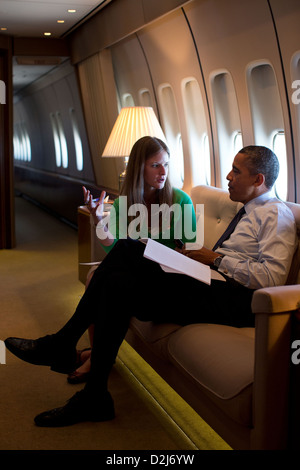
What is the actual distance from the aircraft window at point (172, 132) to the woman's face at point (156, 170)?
274 centimetres

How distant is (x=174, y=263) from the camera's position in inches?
117

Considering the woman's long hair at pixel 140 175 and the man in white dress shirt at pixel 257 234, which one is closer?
the man in white dress shirt at pixel 257 234

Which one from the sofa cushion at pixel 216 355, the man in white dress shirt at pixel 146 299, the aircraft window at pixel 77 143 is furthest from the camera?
the aircraft window at pixel 77 143

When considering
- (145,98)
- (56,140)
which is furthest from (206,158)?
(56,140)

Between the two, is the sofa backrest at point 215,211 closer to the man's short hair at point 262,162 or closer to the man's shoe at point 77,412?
the man's short hair at point 262,162

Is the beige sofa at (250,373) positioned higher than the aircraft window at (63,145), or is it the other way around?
the aircraft window at (63,145)

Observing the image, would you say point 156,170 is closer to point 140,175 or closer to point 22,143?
point 140,175

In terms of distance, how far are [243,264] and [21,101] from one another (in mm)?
13106

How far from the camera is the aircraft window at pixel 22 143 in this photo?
16502 mm

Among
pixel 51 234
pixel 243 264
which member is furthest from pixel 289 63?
pixel 51 234

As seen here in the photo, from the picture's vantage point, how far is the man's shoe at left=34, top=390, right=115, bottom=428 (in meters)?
3.08

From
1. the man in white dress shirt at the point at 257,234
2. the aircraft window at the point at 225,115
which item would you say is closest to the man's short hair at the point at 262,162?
the man in white dress shirt at the point at 257,234

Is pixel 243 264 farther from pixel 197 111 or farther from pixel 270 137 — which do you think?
pixel 197 111

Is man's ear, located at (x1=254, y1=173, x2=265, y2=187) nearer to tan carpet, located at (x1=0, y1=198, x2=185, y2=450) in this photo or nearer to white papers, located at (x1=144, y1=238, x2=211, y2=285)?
white papers, located at (x1=144, y1=238, x2=211, y2=285)
